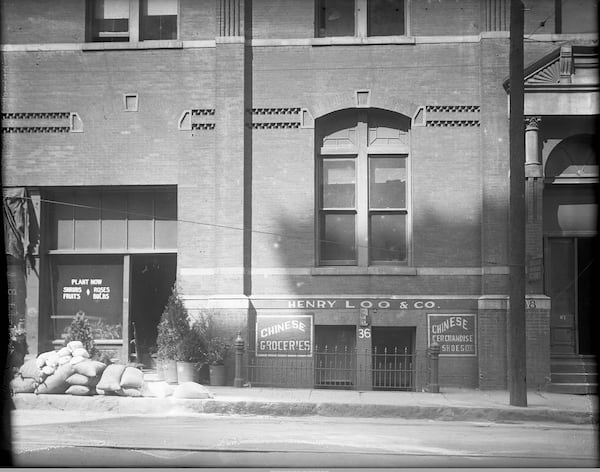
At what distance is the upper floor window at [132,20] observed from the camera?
6.32 m

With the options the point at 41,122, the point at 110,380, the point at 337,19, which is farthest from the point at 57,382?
the point at 337,19

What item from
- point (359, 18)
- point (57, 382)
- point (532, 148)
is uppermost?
point (359, 18)

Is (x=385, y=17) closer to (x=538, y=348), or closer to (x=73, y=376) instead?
(x=538, y=348)

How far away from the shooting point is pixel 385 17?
6.51 m

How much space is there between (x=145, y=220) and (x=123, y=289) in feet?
2.24

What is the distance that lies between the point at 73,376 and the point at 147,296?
0.97 meters

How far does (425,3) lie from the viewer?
6.45 meters

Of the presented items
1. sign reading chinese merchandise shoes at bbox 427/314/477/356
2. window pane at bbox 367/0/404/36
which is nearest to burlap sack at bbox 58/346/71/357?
sign reading chinese merchandise shoes at bbox 427/314/477/356

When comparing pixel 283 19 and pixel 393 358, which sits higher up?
pixel 283 19

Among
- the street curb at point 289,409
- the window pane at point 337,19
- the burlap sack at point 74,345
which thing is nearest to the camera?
the street curb at point 289,409

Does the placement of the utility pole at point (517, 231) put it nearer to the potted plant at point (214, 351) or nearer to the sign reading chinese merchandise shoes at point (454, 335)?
the sign reading chinese merchandise shoes at point (454, 335)

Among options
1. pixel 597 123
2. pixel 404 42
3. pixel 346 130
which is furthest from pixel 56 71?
pixel 597 123

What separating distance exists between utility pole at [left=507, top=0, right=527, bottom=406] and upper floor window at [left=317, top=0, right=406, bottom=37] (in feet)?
3.47

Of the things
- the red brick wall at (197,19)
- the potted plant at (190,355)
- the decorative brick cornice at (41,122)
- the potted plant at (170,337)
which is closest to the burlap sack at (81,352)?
the potted plant at (170,337)
